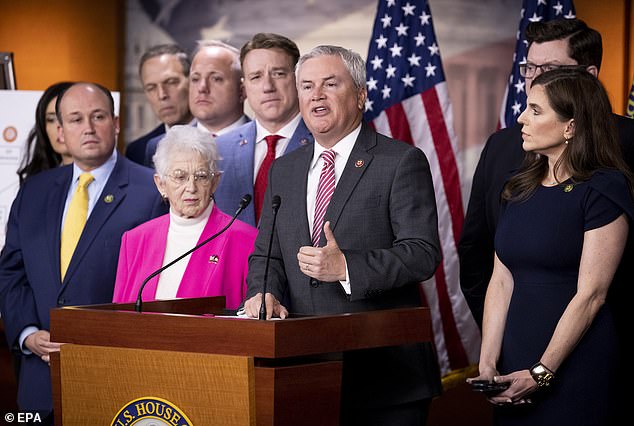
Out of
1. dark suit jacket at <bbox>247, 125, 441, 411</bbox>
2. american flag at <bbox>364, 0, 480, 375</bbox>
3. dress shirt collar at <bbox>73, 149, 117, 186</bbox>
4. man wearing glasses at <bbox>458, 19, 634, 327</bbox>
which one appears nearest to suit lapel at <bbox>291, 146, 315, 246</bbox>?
dark suit jacket at <bbox>247, 125, 441, 411</bbox>

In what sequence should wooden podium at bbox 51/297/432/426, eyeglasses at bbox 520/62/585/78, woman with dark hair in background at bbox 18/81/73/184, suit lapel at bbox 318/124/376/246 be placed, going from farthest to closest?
1. woman with dark hair in background at bbox 18/81/73/184
2. eyeglasses at bbox 520/62/585/78
3. suit lapel at bbox 318/124/376/246
4. wooden podium at bbox 51/297/432/426

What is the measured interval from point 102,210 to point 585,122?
6.48ft

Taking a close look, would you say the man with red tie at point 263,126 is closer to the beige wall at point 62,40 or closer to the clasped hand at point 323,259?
the clasped hand at point 323,259

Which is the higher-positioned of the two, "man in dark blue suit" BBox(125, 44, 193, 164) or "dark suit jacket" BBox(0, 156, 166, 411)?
"man in dark blue suit" BBox(125, 44, 193, 164)

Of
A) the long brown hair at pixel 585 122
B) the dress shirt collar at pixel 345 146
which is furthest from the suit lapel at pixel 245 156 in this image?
the long brown hair at pixel 585 122

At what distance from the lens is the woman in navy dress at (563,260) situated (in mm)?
2496

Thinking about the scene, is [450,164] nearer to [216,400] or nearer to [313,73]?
[313,73]

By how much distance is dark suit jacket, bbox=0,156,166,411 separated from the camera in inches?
142

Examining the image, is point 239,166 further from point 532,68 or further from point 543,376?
point 543,376

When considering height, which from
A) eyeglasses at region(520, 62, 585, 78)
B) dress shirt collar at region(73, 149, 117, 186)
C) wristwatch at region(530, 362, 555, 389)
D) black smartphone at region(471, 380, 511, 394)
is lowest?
black smartphone at region(471, 380, 511, 394)

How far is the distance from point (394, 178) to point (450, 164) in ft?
9.11

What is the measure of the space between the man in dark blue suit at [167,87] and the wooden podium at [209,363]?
274 cm

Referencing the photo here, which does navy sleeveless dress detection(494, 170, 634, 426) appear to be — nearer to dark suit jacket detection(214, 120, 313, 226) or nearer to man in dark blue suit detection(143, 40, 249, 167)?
dark suit jacket detection(214, 120, 313, 226)

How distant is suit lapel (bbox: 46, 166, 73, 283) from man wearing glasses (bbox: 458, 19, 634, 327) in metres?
1.62
